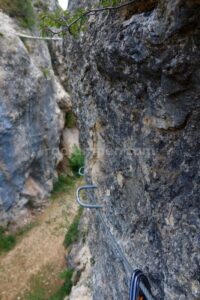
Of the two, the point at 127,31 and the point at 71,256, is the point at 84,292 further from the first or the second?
the point at 127,31

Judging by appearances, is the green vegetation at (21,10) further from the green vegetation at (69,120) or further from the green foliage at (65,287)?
the green foliage at (65,287)

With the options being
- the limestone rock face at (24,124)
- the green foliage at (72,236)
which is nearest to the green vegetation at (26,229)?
the limestone rock face at (24,124)

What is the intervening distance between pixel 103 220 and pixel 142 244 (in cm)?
134

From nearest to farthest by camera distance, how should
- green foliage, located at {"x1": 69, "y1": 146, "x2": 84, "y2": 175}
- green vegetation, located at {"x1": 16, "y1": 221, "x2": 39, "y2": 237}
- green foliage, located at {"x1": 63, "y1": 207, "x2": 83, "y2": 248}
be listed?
green foliage, located at {"x1": 63, "y1": 207, "x2": 83, "y2": 248}
green vegetation, located at {"x1": 16, "y1": 221, "x2": 39, "y2": 237}
green foliage, located at {"x1": 69, "y1": 146, "x2": 84, "y2": 175}

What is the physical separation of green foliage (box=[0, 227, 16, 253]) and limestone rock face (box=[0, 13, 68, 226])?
1.54 ft

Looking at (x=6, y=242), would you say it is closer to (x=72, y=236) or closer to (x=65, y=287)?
(x=72, y=236)

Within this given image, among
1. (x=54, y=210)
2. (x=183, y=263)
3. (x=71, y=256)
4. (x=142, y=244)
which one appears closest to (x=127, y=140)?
(x=142, y=244)

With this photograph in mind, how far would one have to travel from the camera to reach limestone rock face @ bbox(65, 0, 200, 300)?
8.13 feet

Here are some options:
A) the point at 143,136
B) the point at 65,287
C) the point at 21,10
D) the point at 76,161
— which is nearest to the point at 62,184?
the point at 76,161

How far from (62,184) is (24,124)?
11.4 feet

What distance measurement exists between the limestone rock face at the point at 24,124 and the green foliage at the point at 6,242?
18.5 inches

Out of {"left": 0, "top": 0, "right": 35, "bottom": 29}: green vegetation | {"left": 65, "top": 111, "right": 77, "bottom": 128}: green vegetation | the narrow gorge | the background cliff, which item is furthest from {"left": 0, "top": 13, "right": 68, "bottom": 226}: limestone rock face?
the narrow gorge

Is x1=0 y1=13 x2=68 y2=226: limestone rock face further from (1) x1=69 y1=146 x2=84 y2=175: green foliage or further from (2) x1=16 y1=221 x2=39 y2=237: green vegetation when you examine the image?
(1) x1=69 y1=146 x2=84 y2=175: green foliage

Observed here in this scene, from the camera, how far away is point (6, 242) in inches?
422
